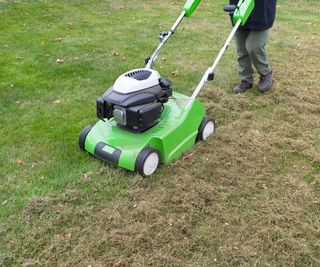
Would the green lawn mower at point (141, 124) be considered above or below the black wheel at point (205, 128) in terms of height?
above

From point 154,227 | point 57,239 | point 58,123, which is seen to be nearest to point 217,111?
point 58,123

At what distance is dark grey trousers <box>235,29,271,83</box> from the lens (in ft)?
12.6

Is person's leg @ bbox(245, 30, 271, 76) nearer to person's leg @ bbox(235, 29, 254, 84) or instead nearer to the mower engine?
person's leg @ bbox(235, 29, 254, 84)

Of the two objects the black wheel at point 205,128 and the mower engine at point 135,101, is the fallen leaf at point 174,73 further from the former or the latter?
the mower engine at point 135,101

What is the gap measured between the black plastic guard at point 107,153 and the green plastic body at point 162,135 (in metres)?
0.02

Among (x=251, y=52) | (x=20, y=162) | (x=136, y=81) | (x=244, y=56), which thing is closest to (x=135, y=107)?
(x=136, y=81)

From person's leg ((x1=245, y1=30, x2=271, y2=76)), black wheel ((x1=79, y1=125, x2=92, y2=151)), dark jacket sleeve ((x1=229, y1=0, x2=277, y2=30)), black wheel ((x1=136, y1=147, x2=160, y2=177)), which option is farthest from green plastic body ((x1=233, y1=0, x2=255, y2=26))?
black wheel ((x1=79, y1=125, x2=92, y2=151))

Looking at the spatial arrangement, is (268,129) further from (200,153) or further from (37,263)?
(37,263)

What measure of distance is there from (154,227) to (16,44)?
402 cm

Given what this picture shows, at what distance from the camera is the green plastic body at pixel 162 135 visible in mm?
2762

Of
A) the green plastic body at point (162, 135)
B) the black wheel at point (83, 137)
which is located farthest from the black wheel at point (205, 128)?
the black wheel at point (83, 137)

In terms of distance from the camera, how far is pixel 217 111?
3777mm

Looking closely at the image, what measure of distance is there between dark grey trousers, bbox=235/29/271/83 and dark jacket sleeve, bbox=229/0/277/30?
0.26 feet

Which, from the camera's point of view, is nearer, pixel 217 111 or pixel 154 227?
pixel 154 227
